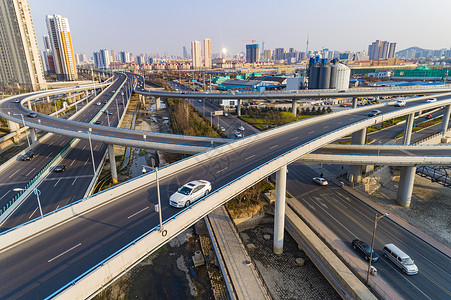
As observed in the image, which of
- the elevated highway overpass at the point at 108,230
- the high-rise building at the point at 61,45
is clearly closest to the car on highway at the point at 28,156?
the elevated highway overpass at the point at 108,230

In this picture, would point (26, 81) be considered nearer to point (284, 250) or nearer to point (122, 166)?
point (122, 166)

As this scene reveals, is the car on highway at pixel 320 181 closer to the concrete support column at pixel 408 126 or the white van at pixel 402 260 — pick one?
the white van at pixel 402 260

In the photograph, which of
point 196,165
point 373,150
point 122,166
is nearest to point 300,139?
point 373,150

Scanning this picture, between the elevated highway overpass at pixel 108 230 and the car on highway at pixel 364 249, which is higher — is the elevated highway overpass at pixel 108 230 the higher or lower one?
the higher one

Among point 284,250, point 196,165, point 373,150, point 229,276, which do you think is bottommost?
point 284,250

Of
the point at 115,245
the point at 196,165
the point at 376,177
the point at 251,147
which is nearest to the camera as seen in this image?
the point at 115,245

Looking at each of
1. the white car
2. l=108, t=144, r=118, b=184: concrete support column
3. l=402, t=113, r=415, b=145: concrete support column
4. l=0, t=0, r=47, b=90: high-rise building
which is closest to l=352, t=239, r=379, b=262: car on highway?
the white car
